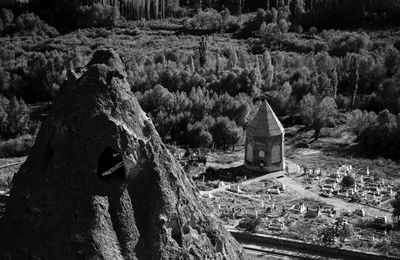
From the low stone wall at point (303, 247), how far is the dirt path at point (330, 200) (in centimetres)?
869

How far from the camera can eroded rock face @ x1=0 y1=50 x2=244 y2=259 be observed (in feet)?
68.5

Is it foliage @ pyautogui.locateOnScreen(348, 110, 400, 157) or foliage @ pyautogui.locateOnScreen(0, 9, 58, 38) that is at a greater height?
foliage @ pyautogui.locateOnScreen(0, 9, 58, 38)

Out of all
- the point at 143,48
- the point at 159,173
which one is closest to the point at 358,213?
the point at 159,173

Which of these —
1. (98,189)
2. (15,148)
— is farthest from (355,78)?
(98,189)

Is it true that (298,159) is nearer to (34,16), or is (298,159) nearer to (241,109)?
(241,109)

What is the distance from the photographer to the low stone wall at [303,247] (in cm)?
4178

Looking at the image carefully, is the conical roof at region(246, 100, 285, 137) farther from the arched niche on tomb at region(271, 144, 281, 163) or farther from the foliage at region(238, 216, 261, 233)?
the foliage at region(238, 216, 261, 233)

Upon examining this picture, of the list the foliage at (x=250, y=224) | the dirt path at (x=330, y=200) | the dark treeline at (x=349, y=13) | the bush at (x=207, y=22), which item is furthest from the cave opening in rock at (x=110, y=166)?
the bush at (x=207, y=22)

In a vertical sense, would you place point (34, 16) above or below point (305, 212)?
above

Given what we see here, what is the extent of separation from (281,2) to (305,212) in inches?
4030

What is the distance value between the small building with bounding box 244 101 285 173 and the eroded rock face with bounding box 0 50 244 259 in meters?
38.1

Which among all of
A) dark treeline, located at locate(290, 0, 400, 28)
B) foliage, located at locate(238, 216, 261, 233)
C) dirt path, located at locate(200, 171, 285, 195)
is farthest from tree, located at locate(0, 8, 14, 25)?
foliage, located at locate(238, 216, 261, 233)

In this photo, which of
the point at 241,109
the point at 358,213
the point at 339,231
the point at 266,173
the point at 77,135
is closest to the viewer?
the point at 77,135

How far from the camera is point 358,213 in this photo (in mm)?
50344
